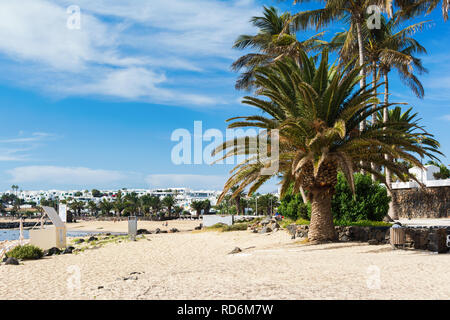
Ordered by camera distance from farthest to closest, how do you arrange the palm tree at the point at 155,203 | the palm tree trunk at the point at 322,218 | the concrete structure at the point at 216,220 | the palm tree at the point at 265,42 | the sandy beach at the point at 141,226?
the palm tree at the point at 155,203 < the sandy beach at the point at 141,226 < the concrete structure at the point at 216,220 < the palm tree at the point at 265,42 < the palm tree trunk at the point at 322,218

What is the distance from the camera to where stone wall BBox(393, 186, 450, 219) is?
2969cm

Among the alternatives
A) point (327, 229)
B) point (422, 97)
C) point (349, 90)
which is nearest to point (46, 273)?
point (327, 229)

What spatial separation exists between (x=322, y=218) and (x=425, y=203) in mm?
19945

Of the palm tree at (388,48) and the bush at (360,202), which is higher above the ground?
the palm tree at (388,48)

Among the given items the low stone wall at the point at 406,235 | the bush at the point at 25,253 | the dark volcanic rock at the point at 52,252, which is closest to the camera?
the low stone wall at the point at 406,235

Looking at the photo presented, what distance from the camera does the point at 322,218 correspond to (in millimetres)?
14312

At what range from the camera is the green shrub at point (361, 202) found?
57.3 feet

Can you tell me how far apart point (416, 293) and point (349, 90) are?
881cm

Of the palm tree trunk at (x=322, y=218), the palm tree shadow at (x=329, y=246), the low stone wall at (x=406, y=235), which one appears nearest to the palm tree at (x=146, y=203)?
the low stone wall at (x=406, y=235)

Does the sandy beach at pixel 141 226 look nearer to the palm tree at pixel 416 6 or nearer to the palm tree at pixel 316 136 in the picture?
the palm tree at pixel 416 6

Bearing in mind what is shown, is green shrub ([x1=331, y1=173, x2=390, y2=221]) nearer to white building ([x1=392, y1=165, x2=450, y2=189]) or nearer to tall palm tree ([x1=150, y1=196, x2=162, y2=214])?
white building ([x1=392, y1=165, x2=450, y2=189])

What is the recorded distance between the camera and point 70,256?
55.1 ft

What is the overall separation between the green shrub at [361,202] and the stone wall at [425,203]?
12991 millimetres

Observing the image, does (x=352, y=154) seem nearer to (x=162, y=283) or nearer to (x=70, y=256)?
(x=162, y=283)
